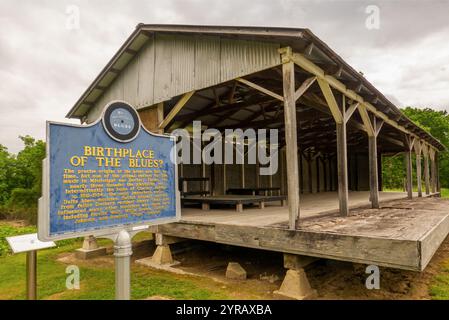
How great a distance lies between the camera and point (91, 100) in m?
10.6

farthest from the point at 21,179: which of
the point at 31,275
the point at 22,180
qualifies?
the point at 31,275

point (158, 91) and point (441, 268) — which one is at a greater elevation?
point (158, 91)

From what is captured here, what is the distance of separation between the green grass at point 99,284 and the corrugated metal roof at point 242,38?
15.1 ft


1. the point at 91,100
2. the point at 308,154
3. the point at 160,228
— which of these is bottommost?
the point at 160,228

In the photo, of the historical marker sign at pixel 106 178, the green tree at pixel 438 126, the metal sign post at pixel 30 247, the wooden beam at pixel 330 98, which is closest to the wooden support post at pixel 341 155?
the wooden beam at pixel 330 98

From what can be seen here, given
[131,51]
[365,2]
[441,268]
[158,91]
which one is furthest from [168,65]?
[441,268]

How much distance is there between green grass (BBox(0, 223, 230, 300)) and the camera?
529 centimetres

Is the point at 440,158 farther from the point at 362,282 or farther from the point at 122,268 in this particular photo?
the point at 122,268

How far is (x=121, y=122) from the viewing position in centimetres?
347

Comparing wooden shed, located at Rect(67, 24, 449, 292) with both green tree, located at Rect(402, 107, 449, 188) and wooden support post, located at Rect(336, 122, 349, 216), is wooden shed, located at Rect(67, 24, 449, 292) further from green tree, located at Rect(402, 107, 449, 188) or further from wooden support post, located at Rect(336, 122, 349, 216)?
green tree, located at Rect(402, 107, 449, 188)

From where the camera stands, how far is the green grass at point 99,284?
529cm

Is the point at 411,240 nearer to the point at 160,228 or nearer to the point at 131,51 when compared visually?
the point at 160,228

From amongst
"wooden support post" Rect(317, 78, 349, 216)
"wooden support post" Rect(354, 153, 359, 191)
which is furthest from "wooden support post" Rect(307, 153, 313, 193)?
"wooden support post" Rect(317, 78, 349, 216)

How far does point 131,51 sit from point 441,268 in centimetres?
990
